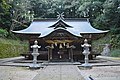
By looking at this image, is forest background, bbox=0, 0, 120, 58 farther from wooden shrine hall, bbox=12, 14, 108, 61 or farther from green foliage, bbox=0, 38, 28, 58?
wooden shrine hall, bbox=12, 14, 108, 61

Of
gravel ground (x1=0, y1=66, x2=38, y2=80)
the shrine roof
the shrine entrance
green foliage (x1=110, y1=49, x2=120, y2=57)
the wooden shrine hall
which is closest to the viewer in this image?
gravel ground (x1=0, y1=66, x2=38, y2=80)

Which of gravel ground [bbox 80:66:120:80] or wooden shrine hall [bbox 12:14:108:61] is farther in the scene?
wooden shrine hall [bbox 12:14:108:61]

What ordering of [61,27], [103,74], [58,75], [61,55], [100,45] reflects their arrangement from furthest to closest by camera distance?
[100,45] < [61,27] < [61,55] < [103,74] < [58,75]

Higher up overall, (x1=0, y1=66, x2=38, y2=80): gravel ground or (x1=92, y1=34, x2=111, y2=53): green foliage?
(x1=0, y1=66, x2=38, y2=80): gravel ground

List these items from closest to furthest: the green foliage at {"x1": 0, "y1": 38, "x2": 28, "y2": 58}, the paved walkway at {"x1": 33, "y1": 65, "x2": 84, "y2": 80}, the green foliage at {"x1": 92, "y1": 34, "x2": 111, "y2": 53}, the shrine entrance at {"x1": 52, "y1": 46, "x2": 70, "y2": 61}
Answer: the paved walkway at {"x1": 33, "y1": 65, "x2": 84, "y2": 80}
the shrine entrance at {"x1": 52, "y1": 46, "x2": 70, "y2": 61}
the green foliage at {"x1": 0, "y1": 38, "x2": 28, "y2": 58}
the green foliage at {"x1": 92, "y1": 34, "x2": 111, "y2": 53}

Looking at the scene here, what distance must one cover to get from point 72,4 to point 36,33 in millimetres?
18518

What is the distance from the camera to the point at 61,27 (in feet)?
62.7

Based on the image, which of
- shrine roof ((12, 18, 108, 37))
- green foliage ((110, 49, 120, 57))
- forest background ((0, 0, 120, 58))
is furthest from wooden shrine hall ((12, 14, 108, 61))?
green foliage ((110, 49, 120, 57))

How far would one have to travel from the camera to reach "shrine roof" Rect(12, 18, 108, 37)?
19319mm

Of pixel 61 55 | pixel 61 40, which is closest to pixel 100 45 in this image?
pixel 61 55

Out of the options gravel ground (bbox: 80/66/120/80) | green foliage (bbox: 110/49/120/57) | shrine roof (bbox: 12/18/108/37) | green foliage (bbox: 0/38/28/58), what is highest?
shrine roof (bbox: 12/18/108/37)

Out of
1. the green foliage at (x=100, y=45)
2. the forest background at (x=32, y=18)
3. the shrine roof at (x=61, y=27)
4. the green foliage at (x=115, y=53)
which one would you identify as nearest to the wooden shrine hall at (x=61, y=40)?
the shrine roof at (x=61, y=27)

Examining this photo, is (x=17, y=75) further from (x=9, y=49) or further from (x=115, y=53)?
(x=115, y=53)

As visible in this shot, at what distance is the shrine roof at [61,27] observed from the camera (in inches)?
761
